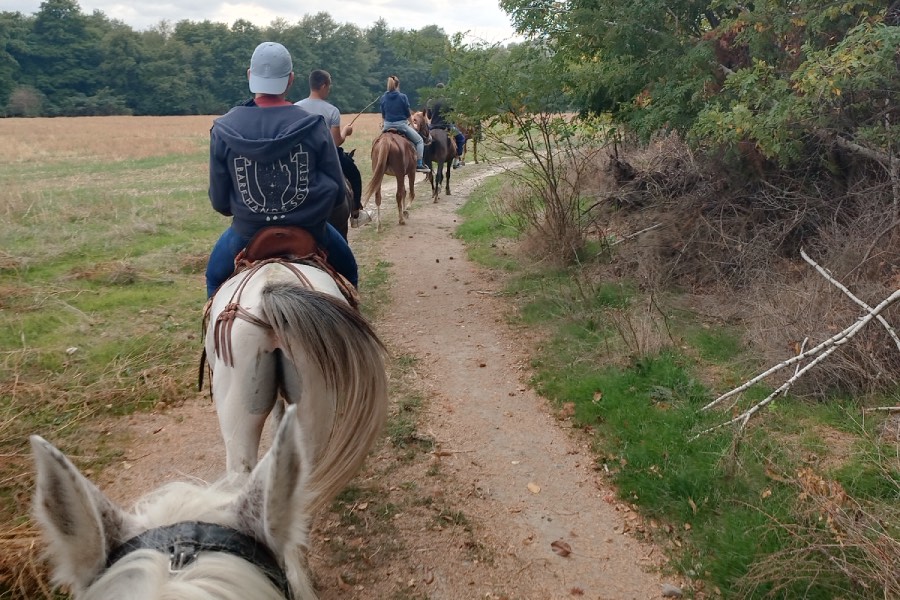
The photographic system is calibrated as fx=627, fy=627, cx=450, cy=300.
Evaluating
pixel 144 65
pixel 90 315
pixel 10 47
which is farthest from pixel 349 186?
pixel 10 47

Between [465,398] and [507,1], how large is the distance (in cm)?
502

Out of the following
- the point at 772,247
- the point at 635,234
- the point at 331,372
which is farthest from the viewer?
the point at 635,234

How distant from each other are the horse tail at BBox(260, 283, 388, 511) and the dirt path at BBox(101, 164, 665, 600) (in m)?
1.07

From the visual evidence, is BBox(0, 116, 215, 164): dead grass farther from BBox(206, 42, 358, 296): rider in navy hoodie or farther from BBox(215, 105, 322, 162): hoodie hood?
BBox(215, 105, 322, 162): hoodie hood

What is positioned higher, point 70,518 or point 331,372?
point 70,518

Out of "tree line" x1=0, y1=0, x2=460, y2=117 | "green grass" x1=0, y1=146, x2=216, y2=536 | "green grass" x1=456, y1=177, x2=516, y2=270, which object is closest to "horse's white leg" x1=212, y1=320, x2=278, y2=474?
"green grass" x1=0, y1=146, x2=216, y2=536

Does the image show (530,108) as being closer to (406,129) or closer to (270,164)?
(270,164)

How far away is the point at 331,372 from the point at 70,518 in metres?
1.51

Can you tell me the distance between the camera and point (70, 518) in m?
1.45

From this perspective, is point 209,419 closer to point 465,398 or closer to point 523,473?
point 465,398

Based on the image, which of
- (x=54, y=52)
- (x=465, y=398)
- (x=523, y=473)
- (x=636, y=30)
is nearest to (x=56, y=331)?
(x=465, y=398)

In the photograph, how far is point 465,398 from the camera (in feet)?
19.4

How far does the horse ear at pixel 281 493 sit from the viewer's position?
1528 millimetres

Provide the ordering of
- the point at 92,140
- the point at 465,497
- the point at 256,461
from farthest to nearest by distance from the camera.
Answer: the point at 92,140
the point at 465,497
the point at 256,461
